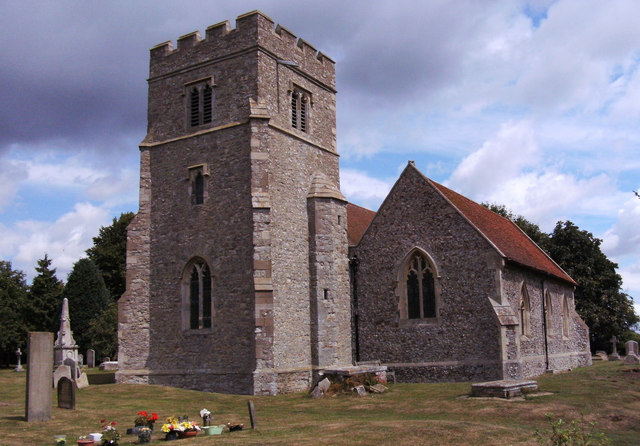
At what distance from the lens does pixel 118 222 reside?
56562 mm

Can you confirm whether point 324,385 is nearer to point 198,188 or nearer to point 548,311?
point 198,188

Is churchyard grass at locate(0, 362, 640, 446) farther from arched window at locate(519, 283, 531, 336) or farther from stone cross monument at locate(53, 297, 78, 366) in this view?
stone cross monument at locate(53, 297, 78, 366)

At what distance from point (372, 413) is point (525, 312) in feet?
37.5

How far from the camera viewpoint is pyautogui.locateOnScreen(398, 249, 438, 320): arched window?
25.2 m

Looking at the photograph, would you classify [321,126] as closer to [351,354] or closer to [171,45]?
[171,45]

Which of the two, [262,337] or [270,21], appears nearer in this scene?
[262,337]

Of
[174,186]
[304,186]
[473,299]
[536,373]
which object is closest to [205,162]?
[174,186]

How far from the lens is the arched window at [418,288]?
82.6 ft

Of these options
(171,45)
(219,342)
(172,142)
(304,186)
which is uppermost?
(171,45)

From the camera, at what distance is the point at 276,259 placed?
24375 millimetres

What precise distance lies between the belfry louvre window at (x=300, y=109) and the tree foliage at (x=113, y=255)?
31815 mm

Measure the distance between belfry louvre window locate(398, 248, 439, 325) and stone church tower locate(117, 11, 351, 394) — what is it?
2444 millimetres

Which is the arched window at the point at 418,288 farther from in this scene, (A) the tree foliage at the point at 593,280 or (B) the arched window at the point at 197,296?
(A) the tree foliage at the point at 593,280

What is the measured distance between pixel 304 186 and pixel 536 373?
12.2 metres
